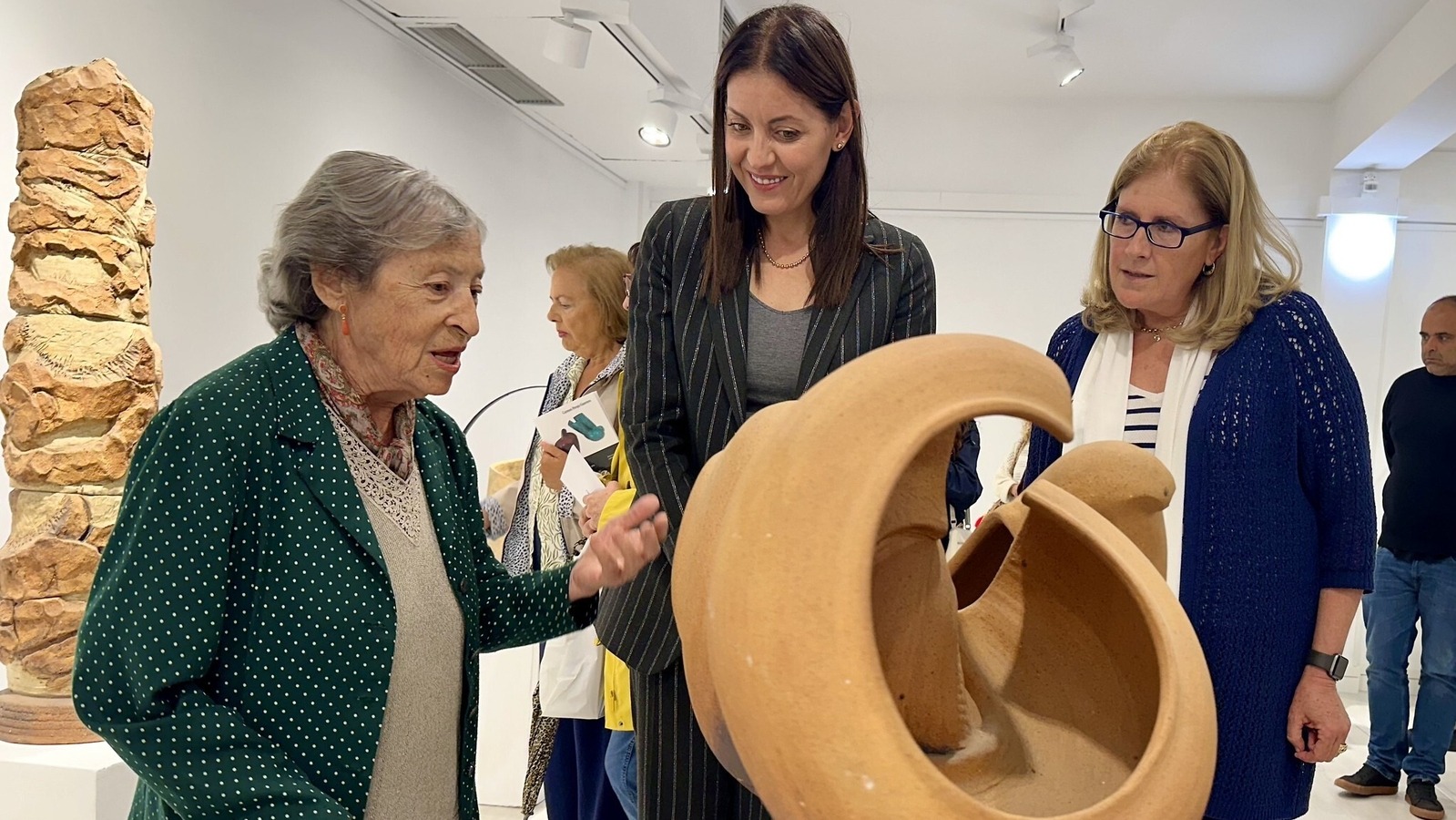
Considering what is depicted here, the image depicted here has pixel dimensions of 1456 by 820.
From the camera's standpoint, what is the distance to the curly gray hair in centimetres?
143

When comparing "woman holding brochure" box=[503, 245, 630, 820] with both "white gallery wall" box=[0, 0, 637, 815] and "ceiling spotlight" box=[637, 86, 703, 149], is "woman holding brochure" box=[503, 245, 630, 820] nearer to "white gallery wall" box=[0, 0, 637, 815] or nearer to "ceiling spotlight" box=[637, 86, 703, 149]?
"white gallery wall" box=[0, 0, 637, 815]

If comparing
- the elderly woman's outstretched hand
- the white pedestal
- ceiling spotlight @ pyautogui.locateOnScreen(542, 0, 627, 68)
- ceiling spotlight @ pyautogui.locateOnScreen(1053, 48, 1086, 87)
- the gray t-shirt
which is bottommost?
the white pedestal

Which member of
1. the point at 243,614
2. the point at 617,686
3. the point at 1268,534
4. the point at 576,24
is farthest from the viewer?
the point at 576,24

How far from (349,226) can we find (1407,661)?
A: 4862 mm

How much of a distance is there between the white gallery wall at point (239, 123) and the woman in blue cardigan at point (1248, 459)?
2.38 metres

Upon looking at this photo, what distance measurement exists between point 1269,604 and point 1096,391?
40 cm

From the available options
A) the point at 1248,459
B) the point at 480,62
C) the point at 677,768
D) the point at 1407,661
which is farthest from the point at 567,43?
the point at 1407,661

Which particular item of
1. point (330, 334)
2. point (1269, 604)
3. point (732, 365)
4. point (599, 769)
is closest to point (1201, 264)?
point (1269, 604)

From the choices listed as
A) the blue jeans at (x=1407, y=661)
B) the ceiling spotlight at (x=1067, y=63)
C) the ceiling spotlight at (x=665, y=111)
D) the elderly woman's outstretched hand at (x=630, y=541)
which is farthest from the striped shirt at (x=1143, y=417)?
the ceiling spotlight at (x=1067, y=63)

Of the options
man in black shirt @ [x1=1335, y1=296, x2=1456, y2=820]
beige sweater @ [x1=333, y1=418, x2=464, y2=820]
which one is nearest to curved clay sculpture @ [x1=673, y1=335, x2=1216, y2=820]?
beige sweater @ [x1=333, y1=418, x2=464, y2=820]

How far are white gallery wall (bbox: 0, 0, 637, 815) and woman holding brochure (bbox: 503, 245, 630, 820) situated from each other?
0.73 m

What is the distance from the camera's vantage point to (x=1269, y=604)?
1.60 metres

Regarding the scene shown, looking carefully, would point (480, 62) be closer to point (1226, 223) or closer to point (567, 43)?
point (567, 43)

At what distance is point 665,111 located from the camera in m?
5.78
